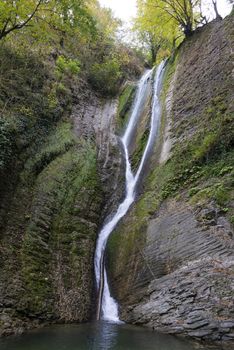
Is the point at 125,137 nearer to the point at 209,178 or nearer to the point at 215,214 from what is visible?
the point at 209,178

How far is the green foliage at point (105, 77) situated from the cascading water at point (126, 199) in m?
2.10

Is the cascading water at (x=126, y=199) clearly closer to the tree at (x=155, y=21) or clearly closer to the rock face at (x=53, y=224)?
the rock face at (x=53, y=224)

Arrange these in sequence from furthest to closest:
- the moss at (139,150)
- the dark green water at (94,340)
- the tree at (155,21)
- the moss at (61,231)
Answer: the tree at (155,21) → the moss at (139,150) → the moss at (61,231) → the dark green water at (94,340)

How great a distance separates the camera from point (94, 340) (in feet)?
23.7

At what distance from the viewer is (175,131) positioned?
14.0m

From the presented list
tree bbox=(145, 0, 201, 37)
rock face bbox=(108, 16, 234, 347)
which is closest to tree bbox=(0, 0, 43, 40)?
rock face bbox=(108, 16, 234, 347)

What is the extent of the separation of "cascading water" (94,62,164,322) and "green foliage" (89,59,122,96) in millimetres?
2097

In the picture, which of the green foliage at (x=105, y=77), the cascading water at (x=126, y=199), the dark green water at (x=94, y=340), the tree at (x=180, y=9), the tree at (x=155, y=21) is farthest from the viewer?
the green foliage at (x=105, y=77)

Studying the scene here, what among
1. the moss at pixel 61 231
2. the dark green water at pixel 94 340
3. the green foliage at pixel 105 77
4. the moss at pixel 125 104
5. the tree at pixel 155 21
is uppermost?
Result: the tree at pixel 155 21

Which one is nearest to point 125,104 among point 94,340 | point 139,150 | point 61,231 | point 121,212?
point 139,150

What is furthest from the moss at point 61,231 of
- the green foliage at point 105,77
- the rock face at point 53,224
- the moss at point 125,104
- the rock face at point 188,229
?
the green foliage at point 105,77

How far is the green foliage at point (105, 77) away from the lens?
22094mm

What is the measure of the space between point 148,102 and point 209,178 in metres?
9.26

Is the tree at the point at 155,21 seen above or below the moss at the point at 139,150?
above
